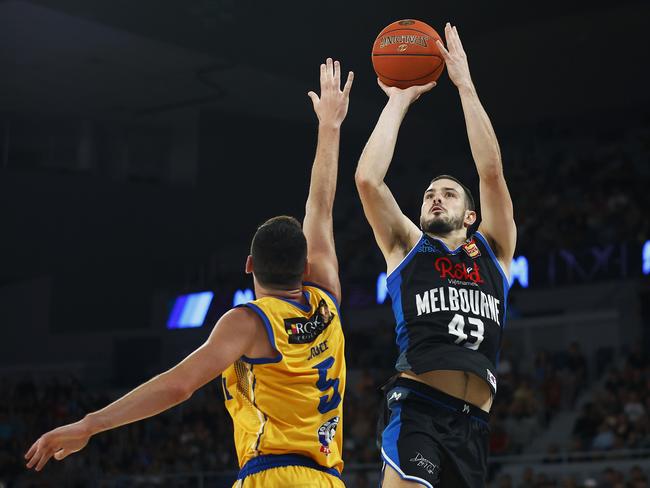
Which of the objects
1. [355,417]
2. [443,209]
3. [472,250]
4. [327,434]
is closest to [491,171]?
[443,209]

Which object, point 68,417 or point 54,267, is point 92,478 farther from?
point 54,267

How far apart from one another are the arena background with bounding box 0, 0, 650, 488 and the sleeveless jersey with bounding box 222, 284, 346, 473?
10.7 meters

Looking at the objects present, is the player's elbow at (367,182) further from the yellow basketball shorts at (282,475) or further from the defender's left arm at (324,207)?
the yellow basketball shorts at (282,475)

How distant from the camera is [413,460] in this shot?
193 inches

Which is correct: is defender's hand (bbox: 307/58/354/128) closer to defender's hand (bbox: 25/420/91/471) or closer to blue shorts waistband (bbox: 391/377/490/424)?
blue shorts waistband (bbox: 391/377/490/424)

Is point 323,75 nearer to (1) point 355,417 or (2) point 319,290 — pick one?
(2) point 319,290

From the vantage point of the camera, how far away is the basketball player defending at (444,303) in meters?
5.01

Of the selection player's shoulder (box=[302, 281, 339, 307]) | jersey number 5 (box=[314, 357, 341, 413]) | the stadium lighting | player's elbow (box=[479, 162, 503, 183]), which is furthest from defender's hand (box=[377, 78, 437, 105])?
the stadium lighting

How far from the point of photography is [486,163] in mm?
5316

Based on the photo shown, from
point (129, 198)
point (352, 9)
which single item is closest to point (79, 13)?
point (352, 9)

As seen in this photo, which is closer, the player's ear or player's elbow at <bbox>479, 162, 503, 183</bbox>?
player's elbow at <bbox>479, 162, 503, 183</bbox>

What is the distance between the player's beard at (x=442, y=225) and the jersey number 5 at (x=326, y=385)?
1.83 metres

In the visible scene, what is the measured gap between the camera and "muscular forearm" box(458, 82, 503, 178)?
17.5 feet

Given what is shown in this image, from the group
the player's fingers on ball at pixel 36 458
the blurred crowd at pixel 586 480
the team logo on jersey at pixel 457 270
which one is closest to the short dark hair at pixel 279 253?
the player's fingers on ball at pixel 36 458
